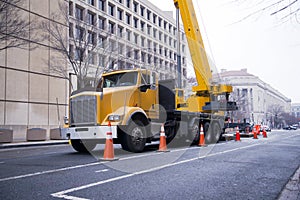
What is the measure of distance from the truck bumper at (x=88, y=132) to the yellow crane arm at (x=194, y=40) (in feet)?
24.1

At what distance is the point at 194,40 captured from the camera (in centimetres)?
1509

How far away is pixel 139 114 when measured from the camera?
31.0 ft

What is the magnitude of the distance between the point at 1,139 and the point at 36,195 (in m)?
15.7

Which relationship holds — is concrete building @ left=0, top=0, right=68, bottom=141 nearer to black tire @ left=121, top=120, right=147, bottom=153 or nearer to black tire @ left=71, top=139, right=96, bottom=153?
black tire @ left=71, top=139, right=96, bottom=153

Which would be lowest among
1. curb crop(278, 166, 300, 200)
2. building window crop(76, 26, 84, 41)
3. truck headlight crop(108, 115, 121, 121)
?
curb crop(278, 166, 300, 200)

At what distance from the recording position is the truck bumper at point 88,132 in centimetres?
847

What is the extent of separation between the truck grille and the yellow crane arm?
714cm

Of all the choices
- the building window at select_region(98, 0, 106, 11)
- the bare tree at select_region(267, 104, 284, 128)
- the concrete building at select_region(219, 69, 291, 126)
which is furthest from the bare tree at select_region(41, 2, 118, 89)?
the bare tree at select_region(267, 104, 284, 128)

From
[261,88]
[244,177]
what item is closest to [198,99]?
[244,177]

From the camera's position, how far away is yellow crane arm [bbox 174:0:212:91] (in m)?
15.0

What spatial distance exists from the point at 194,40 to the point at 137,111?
7283 millimetres

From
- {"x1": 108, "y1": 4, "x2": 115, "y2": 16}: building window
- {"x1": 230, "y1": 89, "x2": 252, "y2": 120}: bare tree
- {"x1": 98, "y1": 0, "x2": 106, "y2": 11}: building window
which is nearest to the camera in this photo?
{"x1": 98, "y1": 0, "x2": 106, "y2": 11}: building window

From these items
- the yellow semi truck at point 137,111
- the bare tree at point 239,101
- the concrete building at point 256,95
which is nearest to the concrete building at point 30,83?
the yellow semi truck at point 137,111

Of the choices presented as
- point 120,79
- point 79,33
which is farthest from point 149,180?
point 79,33
